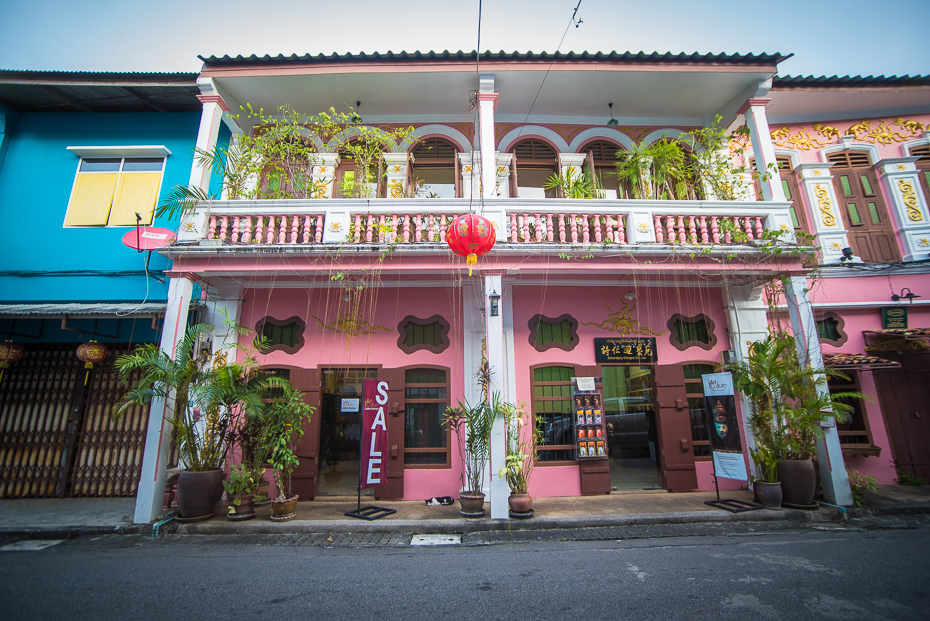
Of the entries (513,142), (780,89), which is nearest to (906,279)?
(780,89)

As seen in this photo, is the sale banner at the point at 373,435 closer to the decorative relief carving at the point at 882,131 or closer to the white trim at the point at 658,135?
the white trim at the point at 658,135

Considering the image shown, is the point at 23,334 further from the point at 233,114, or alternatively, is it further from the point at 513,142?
the point at 513,142

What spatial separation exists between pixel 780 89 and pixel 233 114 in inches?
414

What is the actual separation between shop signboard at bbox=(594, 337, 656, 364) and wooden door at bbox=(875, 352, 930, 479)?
415 cm

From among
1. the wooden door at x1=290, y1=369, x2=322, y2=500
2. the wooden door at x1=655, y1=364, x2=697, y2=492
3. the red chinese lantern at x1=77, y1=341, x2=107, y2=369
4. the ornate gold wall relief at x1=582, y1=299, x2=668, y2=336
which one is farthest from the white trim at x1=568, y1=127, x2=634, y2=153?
the red chinese lantern at x1=77, y1=341, x2=107, y2=369

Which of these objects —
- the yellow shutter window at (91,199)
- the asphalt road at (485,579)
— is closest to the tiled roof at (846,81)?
the asphalt road at (485,579)

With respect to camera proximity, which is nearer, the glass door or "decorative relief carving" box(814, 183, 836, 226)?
"decorative relief carving" box(814, 183, 836, 226)

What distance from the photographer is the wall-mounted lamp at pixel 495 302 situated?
6352mm

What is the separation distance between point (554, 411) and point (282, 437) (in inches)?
171

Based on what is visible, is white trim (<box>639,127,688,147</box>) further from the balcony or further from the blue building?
the blue building

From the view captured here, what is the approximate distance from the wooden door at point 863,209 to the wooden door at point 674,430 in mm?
4680

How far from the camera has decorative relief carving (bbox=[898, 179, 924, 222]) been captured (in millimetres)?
8414

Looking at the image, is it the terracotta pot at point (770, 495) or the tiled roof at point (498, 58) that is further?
the tiled roof at point (498, 58)

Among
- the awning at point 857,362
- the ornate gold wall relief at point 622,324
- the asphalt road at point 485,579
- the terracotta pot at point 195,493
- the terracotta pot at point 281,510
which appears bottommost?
the asphalt road at point 485,579
